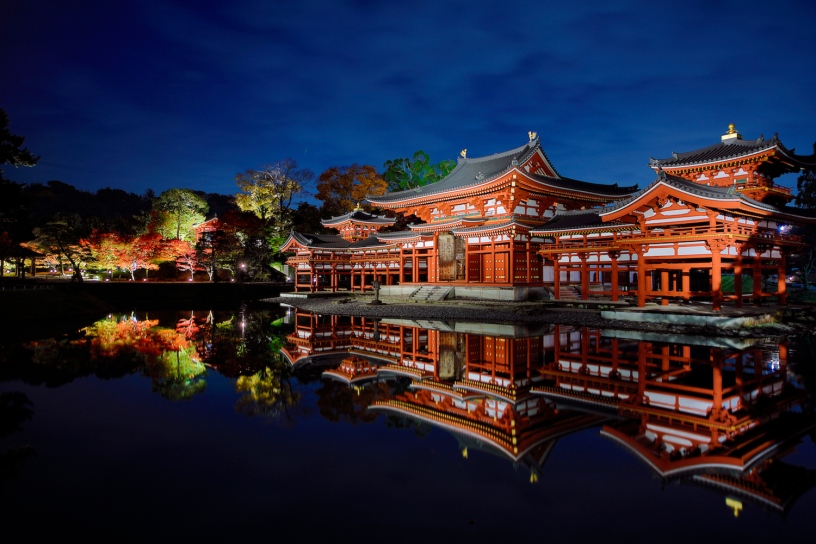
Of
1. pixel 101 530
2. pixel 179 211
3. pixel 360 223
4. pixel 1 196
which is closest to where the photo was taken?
pixel 101 530

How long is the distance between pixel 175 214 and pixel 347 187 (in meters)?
20.6

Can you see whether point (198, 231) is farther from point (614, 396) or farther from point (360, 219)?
point (614, 396)

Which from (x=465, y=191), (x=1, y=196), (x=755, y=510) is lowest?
(x=755, y=510)

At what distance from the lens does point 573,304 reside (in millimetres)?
24125

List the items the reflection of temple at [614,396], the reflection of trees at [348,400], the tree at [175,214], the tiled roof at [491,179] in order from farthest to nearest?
1. the tree at [175,214]
2. the tiled roof at [491,179]
3. the reflection of trees at [348,400]
4. the reflection of temple at [614,396]

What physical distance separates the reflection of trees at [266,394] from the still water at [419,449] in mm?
63

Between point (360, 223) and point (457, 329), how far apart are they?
2734 cm

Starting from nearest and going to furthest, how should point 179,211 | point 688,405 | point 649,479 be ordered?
point 649,479, point 688,405, point 179,211

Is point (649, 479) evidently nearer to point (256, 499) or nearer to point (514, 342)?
point (256, 499)

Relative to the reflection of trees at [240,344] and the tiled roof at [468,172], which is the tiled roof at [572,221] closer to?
the tiled roof at [468,172]

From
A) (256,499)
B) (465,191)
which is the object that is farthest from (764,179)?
(256,499)

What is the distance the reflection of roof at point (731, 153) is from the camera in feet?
70.5

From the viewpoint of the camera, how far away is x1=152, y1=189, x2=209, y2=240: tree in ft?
175

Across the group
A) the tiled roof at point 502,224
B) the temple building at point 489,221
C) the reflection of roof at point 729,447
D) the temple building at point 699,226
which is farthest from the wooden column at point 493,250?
the reflection of roof at point 729,447
